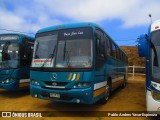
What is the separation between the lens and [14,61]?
9.79m

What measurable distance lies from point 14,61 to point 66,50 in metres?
4.06

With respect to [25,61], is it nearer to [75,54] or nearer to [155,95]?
[75,54]

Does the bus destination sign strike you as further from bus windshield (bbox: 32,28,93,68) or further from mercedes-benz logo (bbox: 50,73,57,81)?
mercedes-benz logo (bbox: 50,73,57,81)

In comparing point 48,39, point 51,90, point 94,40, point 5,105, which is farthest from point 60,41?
point 5,105

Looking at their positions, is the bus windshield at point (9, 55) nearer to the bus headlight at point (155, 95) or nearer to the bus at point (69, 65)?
the bus at point (69, 65)

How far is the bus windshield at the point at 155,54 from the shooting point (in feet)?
19.4

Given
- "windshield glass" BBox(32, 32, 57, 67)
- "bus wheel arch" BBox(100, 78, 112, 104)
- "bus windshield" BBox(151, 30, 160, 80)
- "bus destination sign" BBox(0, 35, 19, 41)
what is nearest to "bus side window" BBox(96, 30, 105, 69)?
"windshield glass" BBox(32, 32, 57, 67)

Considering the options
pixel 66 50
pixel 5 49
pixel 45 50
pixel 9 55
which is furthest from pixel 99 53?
pixel 5 49

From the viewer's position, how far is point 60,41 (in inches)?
276

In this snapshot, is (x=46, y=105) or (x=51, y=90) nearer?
(x=51, y=90)

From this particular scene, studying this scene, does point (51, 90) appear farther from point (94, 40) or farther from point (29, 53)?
point (29, 53)

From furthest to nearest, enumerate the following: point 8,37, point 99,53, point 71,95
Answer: point 8,37 < point 99,53 < point 71,95

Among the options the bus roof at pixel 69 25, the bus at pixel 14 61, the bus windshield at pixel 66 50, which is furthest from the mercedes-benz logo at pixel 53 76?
the bus at pixel 14 61

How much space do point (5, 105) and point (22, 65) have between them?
2398 millimetres
